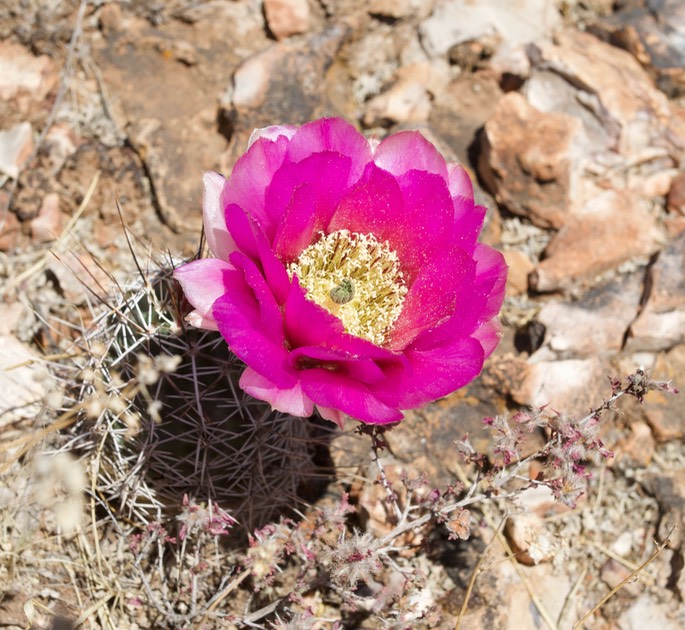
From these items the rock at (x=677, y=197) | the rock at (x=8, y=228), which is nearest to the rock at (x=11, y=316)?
the rock at (x=8, y=228)

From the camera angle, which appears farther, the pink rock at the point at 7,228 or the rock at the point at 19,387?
the pink rock at the point at 7,228

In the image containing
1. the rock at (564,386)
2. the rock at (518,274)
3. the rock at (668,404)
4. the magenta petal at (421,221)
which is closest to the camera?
the magenta petal at (421,221)

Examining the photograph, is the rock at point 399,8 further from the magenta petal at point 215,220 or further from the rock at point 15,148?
the magenta petal at point 215,220

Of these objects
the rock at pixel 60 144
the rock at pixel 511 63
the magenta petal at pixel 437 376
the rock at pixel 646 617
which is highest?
the magenta petal at pixel 437 376

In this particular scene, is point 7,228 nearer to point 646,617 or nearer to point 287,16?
point 287,16

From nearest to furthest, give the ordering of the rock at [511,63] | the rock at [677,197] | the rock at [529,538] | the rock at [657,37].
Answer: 1. the rock at [529,538]
2. the rock at [677,197]
3. the rock at [511,63]
4. the rock at [657,37]

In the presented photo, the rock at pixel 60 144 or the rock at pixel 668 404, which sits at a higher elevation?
the rock at pixel 60 144
